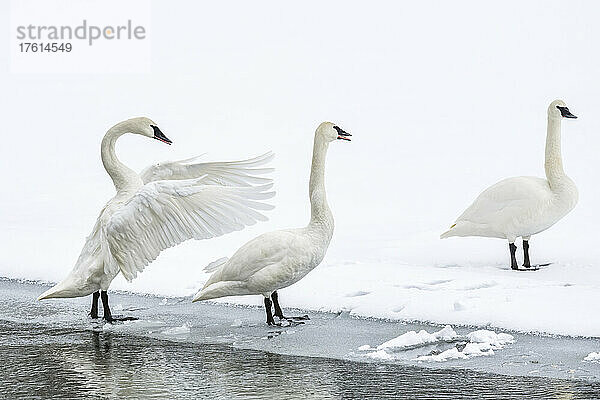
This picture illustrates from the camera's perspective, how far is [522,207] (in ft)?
35.0

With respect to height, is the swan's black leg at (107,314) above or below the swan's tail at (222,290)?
below

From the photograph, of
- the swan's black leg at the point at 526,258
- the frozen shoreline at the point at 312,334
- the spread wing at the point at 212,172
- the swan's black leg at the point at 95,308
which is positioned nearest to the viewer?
the frozen shoreline at the point at 312,334

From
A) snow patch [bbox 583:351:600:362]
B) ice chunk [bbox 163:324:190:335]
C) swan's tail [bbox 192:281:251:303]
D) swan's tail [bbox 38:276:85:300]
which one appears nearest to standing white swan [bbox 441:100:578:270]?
swan's tail [bbox 192:281:251:303]

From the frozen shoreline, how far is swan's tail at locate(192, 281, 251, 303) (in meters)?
0.27

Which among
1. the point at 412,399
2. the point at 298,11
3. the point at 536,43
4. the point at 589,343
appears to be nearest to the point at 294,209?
the point at 589,343

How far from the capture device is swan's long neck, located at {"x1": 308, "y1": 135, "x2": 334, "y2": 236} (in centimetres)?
880

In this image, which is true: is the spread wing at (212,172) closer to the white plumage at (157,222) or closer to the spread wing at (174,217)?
the white plumage at (157,222)

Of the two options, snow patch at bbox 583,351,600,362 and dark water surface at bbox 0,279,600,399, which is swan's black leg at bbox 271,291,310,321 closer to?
dark water surface at bbox 0,279,600,399

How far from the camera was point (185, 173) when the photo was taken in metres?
10.1

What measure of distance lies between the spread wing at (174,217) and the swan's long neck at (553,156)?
3.71 metres

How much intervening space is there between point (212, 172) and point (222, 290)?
169 cm

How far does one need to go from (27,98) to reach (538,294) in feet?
79.3

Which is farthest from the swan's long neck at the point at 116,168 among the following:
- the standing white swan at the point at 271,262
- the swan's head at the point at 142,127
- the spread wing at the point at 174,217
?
the standing white swan at the point at 271,262

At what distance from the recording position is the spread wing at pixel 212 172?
32.3 ft
